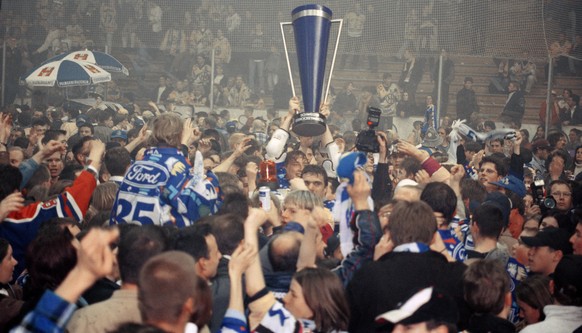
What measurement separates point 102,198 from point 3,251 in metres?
1.43

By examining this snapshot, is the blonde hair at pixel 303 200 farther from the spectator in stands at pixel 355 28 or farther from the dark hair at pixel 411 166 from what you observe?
the spectator in stands at pixel 355 28

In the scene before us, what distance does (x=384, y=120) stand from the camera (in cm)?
1736

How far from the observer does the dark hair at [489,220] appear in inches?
187

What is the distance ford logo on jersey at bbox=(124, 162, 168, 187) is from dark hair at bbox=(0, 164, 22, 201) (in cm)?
75

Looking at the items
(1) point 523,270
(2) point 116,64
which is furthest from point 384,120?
(1) point 523,270

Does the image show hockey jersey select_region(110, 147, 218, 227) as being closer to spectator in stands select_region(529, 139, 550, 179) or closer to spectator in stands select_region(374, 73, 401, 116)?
spectator in stands select_region(529, 139, 550, 179)

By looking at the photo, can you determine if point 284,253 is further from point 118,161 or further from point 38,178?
point 38,178

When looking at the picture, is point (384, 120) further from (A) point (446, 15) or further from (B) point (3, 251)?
(B) point (3, 251)

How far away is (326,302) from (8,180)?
267 centimetres

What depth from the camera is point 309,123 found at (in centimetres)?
730

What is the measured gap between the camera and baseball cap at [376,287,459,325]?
290 cm

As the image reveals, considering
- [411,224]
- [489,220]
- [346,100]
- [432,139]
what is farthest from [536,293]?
[346,100]

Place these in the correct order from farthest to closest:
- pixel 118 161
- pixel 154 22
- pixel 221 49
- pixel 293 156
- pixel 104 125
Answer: pixel 154 22 → pixel 221 49 → pixel 104 125 → pixel 293 156 → pixel 118 161

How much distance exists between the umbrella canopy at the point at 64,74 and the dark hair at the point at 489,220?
1024 centimetres
